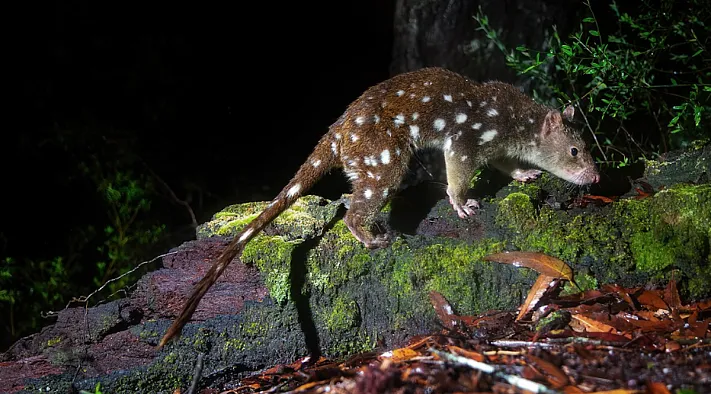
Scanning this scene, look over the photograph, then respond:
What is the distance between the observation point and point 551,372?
2.45 metres

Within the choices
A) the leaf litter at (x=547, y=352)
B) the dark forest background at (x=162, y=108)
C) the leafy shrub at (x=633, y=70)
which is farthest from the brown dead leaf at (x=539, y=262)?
the dark forest background at (x=162, y=108)

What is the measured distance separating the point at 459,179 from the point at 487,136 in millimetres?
681

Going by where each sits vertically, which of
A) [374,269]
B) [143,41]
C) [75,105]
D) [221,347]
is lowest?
[221,347]

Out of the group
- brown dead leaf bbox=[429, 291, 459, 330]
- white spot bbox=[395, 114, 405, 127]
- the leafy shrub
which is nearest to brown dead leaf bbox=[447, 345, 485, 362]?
brown dead leaf bbox=[429, 291, 459, 330]

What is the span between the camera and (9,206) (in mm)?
7398

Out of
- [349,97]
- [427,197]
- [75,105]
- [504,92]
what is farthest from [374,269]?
[349,97]

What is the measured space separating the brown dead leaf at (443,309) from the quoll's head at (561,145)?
2.04 meters

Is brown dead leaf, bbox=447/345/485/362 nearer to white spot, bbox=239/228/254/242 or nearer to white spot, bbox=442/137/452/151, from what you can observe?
white spot, bbox=239/228/254/242

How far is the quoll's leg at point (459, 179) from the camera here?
13.7 ft

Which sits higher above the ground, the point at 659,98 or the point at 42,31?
the point at 42,31

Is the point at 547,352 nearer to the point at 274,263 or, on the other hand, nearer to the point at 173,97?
the point at 274,263

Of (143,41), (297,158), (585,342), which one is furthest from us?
(297,158)

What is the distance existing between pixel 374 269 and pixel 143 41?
5.55 metres

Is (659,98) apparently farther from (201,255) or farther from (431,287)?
(201,255)
